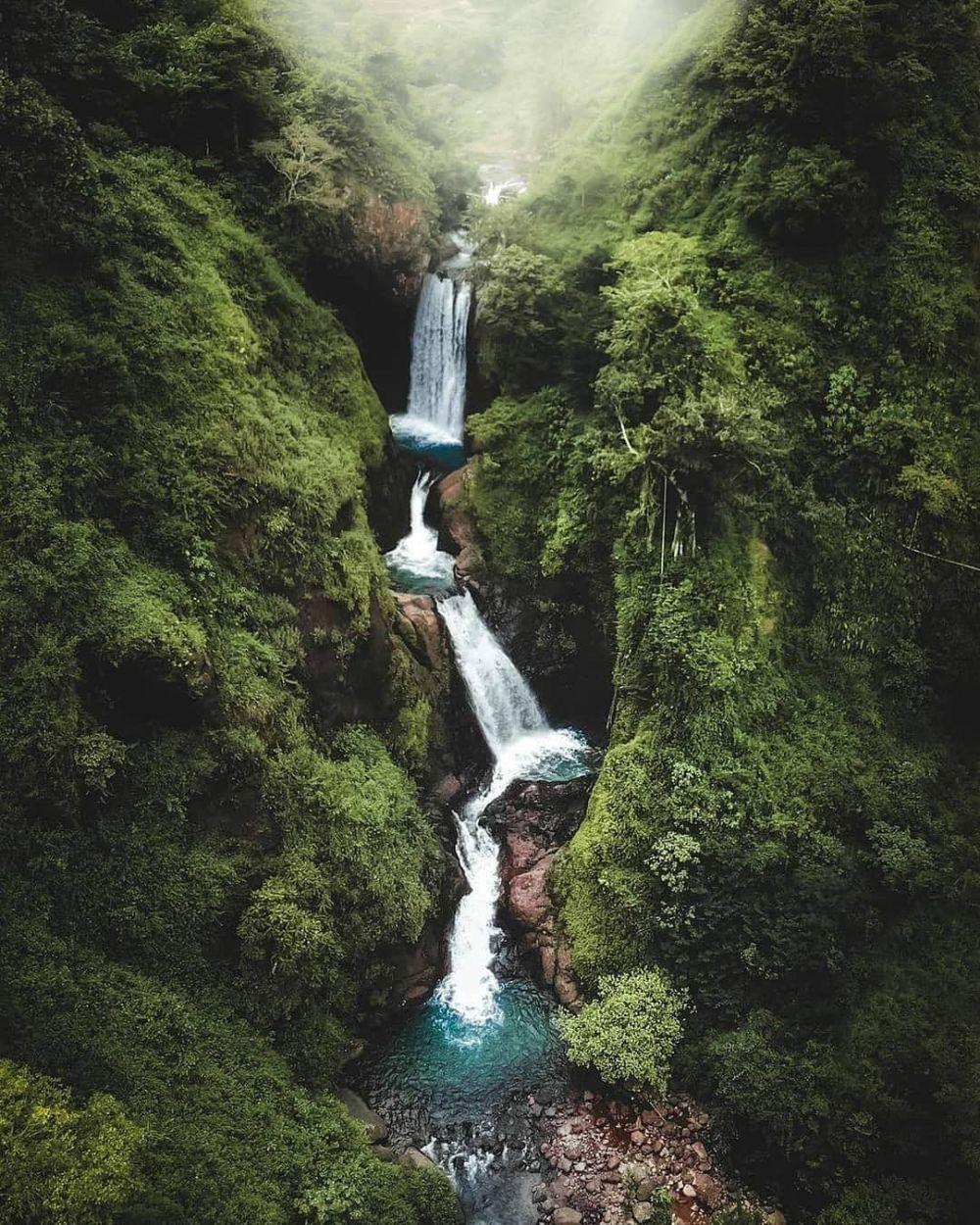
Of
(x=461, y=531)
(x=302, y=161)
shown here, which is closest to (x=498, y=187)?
(x=302, y=161)

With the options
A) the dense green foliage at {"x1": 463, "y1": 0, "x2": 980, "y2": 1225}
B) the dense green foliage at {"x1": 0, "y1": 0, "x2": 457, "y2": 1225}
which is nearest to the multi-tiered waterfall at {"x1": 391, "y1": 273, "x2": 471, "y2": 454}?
the dense green foliage at {"x1": 463, "y1": 0, "x2": 980, "y2": 1225}

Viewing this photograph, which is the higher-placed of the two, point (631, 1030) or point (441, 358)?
point (441, 358)

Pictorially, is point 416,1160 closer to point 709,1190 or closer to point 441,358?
point 709,1190

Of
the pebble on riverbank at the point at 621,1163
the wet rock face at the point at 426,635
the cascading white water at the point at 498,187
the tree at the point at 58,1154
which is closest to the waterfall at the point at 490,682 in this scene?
the wet rock face at the point at 426,635

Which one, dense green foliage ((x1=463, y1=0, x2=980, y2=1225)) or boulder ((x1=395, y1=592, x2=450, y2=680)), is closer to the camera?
dense green foliage ((x1=463, y1=0, x2=980, y2=1225))

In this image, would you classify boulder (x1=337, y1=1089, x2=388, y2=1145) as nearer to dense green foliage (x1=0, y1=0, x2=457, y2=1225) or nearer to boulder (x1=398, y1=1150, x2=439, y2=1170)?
boulder (x1=398, y1=1150, x2=439, y2=1170)

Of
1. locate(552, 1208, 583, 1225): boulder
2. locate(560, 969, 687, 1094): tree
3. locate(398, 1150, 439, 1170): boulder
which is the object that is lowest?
locate(552, 1208, 583, 1225): boulder
